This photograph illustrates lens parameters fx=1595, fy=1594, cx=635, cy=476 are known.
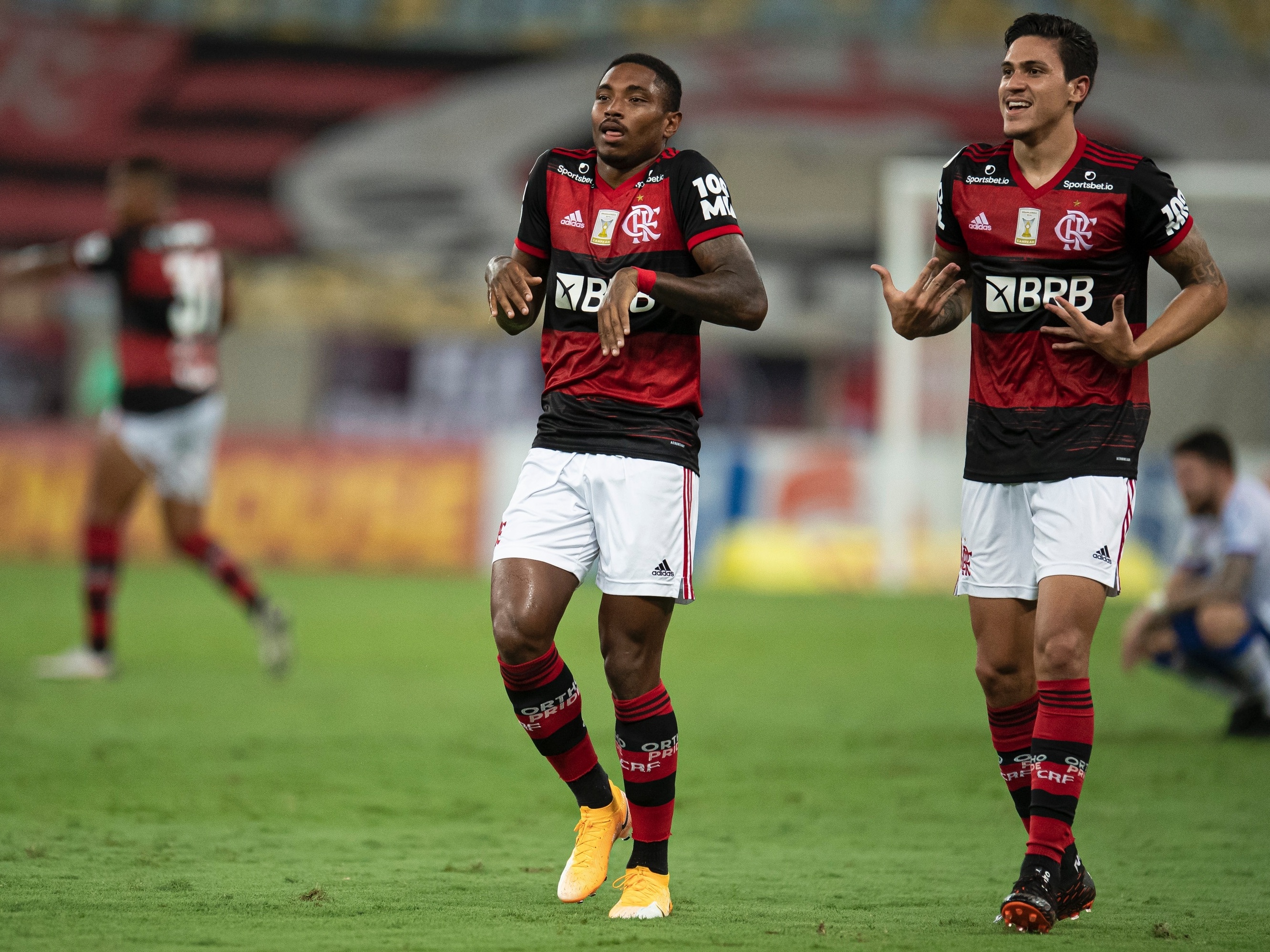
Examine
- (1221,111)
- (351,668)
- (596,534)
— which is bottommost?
(351,668)

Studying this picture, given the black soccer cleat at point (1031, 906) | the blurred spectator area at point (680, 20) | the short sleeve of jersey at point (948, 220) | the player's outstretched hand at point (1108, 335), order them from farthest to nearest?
the blurred spectator area at point (680, 20) → the short sleeve of jersey at point (948, 220) → the player's outstretched hand at point (1108, 335) → the black soccer cleat at point (1031, 906)

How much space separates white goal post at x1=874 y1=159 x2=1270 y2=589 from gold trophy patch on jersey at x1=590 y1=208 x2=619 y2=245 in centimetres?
1102

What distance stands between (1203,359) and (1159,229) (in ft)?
58.9

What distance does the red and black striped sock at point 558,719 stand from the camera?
4.32 m

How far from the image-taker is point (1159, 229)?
418 centimetres

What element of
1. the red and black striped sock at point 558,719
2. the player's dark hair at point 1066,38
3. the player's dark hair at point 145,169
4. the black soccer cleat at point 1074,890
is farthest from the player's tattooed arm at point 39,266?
the black soccer cleat at point 1074,890

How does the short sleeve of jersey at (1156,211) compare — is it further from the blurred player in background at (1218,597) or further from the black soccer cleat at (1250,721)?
the black soccer cleat at (1250,721)

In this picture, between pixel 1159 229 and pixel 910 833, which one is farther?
pixel 910 833

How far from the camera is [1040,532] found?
4.25 metres

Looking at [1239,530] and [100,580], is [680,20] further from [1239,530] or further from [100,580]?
[1239,530]

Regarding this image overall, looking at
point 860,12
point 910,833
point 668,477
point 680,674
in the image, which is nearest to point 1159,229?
point 668,477

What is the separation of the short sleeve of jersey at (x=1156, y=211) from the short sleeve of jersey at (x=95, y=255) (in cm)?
641

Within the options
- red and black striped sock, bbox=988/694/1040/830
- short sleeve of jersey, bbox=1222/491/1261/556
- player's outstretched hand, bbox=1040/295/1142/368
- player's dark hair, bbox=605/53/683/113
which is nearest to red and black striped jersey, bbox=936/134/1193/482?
player's outstretched hand, bbox=1040/295/1142/368

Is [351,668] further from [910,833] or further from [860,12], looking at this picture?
[860,12]
